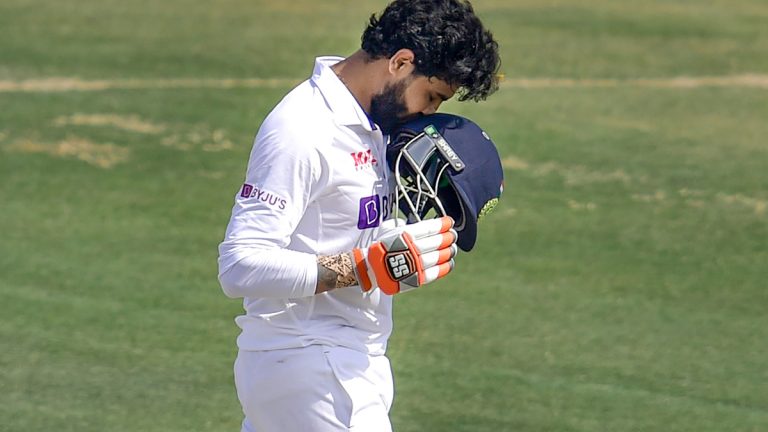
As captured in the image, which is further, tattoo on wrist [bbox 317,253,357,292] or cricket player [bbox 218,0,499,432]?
tattoo on wrist [bbox 317,253,357,292]

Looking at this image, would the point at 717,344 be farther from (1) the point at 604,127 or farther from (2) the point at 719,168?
(1) the point at 604,127

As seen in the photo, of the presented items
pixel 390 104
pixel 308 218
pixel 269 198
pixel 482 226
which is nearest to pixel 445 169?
pixel 390 104

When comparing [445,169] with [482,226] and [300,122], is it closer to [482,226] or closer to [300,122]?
[300,122]

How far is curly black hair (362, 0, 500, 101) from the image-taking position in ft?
14.1

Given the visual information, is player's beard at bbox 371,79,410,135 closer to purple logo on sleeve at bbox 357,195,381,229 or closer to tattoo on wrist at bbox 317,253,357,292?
purple logo on sleeve at bbox 357,195,381,229

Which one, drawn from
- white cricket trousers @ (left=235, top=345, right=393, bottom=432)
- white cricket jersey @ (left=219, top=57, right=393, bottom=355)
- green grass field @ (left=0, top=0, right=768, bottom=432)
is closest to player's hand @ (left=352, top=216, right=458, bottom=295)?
white cricket jersey @ (left=219, top=57, right=393, bottom=355)

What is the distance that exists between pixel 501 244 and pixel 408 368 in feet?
9.80

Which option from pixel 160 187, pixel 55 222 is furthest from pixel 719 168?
pixel 55 222

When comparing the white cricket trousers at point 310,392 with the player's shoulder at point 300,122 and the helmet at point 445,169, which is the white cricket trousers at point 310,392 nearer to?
the helmet at point 445,169

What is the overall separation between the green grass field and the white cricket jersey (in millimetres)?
3027

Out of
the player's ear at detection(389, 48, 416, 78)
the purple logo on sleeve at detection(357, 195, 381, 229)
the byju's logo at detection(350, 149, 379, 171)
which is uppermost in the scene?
the player's ear at detection(389, 48, 416, 78)

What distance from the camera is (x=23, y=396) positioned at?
764cm

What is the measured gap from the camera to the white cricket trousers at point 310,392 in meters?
4.36

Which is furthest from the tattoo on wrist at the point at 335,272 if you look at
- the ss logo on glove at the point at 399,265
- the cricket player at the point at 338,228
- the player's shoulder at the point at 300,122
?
the player's shoulder at the point at 300,122
